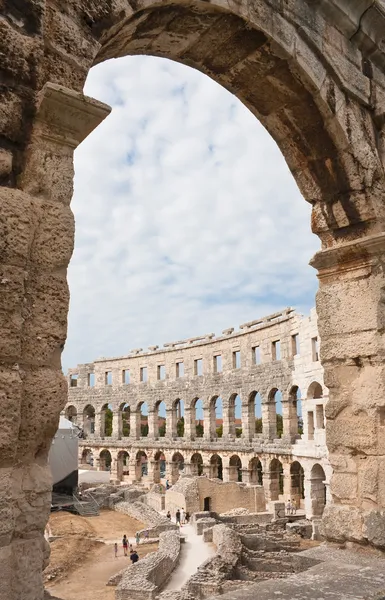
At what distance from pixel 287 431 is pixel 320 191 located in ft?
73.3

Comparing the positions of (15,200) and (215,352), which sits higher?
(215,352)

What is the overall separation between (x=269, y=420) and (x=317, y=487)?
17.0 ft

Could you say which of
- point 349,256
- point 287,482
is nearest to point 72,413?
point 287,482

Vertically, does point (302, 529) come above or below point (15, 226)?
below

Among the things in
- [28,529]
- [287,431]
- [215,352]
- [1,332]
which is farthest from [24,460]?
[215,352]

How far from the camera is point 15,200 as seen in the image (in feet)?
7.39

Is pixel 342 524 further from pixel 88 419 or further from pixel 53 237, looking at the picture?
pixel 88 419

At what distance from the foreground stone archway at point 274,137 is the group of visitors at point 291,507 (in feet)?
68.0

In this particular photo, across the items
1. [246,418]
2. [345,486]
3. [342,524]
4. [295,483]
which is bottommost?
[295,483]

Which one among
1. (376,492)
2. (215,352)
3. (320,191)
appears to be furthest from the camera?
(215,352)

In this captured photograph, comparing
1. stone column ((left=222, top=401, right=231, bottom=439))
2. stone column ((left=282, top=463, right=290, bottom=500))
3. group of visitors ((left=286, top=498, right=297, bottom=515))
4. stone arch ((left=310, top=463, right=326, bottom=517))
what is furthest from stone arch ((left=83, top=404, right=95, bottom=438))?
stone arch ((left=310, top=463, right=326, bottom=517))

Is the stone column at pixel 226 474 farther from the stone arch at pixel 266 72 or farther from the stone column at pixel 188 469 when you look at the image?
the stone arch at pixel 266 72

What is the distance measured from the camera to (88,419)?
43531 millimetres

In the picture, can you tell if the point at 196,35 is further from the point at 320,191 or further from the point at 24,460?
the point at 24,460
